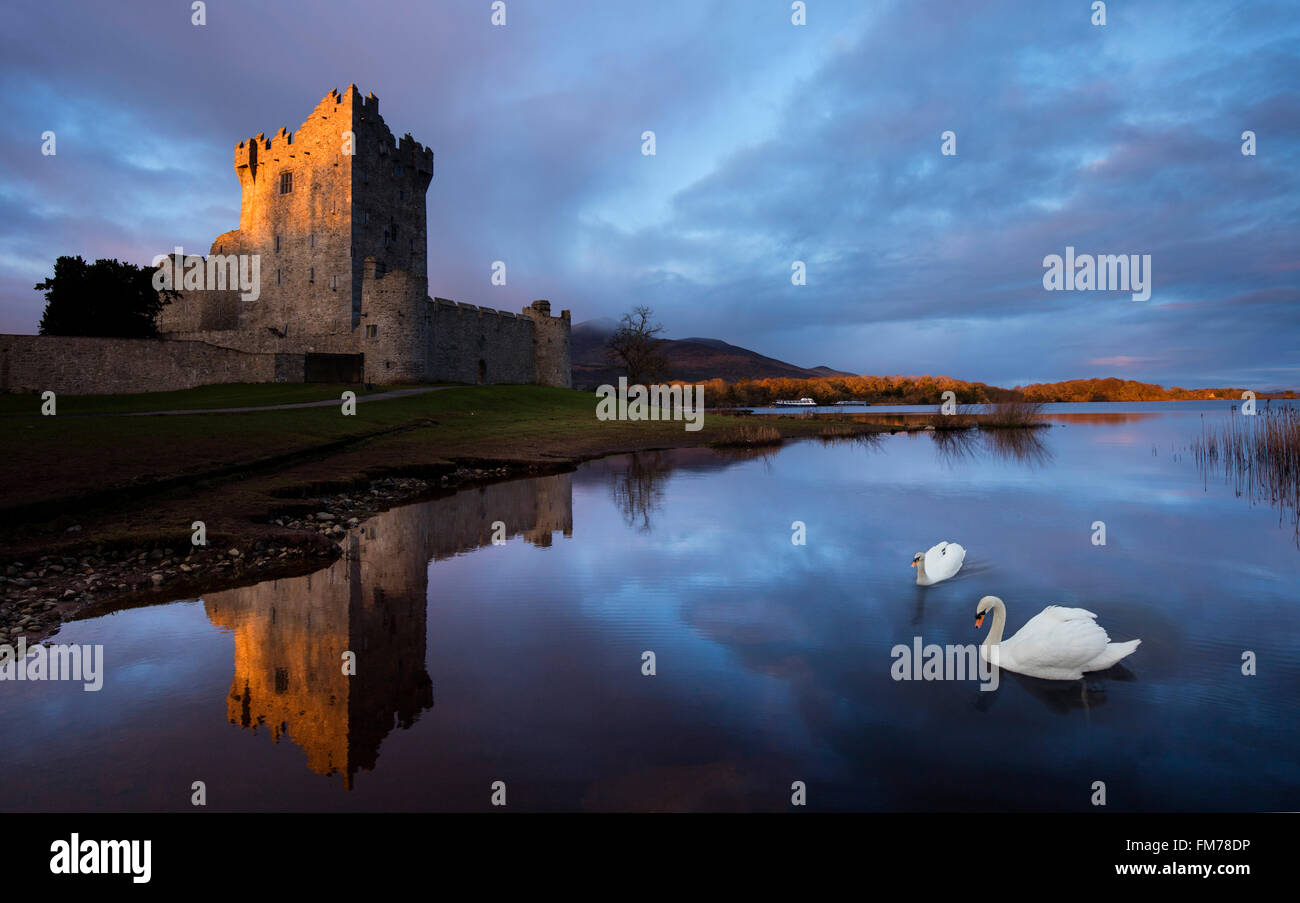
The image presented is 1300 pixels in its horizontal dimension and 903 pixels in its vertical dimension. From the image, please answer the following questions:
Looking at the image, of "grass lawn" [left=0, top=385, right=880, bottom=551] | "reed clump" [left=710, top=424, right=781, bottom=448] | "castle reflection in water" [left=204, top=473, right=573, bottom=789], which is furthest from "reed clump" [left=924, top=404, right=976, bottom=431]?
"castle reflection in water" [left=204, top=473, right=573, bottom=789]

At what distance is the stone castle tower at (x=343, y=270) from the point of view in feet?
147

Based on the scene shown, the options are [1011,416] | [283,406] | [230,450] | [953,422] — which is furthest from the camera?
[1011,416]

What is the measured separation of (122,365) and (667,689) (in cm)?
4285

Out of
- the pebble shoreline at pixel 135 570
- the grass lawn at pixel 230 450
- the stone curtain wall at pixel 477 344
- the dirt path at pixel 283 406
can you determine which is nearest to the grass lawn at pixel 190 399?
the grass lawn at pixel 230 450

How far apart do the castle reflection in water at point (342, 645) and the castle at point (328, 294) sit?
114 ft

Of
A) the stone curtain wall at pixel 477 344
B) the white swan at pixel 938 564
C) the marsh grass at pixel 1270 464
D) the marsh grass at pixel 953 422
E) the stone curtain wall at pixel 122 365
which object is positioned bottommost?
the white swan at pixel 938 564

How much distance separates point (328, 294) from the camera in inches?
1906

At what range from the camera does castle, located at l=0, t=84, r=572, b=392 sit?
4062cm

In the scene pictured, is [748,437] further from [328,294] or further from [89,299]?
[89,299]

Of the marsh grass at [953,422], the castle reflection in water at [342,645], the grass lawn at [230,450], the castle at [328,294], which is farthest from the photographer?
the marsh grass at [953,422]

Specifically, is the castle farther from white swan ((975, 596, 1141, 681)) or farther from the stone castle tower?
white swan ((975, 596, 1141, 681))

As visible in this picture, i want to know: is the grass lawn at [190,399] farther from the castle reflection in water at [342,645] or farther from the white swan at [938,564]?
the white swan at [938,564]

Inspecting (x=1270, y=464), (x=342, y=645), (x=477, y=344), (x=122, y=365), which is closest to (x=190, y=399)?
(x=122, y=365)
